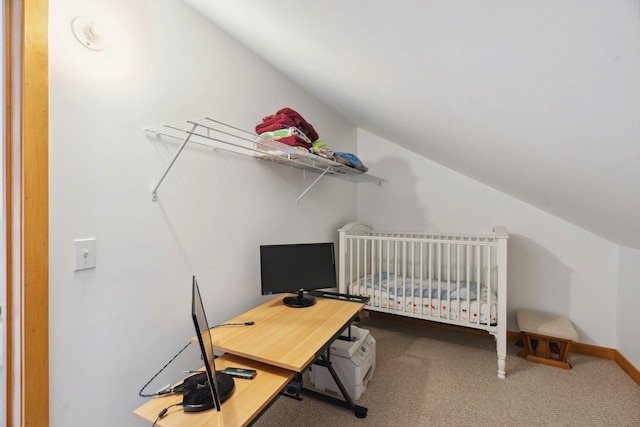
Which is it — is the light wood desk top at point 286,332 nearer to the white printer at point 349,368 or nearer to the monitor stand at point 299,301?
the monitor stand at point 299,301

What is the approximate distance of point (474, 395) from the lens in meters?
1.95

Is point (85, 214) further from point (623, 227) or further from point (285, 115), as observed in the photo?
point (623, 227)

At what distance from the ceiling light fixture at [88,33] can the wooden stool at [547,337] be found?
3.37 m

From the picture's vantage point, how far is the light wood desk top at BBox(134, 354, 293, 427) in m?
0.91

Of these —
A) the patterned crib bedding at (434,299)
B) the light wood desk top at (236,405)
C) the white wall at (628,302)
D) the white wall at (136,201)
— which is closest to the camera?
the light wood desk top at (236,405)

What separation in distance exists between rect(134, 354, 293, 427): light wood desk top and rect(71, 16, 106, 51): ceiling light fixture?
138cm

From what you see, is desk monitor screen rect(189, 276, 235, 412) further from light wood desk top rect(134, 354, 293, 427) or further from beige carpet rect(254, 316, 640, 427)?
beige carpet rect(254, 316, 640, 427)

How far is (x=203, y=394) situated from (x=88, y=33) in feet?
4.76

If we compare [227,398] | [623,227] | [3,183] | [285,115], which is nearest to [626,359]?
[623,227]

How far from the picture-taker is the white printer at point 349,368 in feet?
6.18

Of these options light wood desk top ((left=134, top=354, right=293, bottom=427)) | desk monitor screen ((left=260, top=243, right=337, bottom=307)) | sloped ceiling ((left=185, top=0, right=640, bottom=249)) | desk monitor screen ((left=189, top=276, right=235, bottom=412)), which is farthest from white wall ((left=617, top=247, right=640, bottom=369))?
desk monitor screen ((left=189, top=276, right=235, bottom=412))

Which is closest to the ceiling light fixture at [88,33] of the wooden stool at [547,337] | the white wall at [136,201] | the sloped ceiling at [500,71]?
the white wall at [136,201]

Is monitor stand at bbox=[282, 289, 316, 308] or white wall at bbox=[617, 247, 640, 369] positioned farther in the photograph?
white wall at bbox=[617, 247, 640, 369]

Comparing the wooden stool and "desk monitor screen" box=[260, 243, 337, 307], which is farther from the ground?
"desk monitor screen" box=[260, 243, 337, 307]
